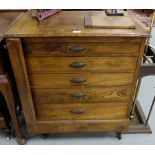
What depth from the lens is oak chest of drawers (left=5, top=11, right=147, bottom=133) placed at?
2.73 ft

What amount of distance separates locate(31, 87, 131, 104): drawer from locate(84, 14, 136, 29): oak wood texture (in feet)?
1.10

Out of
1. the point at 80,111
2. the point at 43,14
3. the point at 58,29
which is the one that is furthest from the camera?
the point at 80,111

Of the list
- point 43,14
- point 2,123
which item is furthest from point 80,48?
point 2,123

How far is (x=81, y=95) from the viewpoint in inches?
40.8

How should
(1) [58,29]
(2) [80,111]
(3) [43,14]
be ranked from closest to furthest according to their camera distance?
(1) [58,29] → (3) [43,14] → (2) [80,111]

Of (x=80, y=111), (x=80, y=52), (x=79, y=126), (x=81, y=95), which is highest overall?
(x=80, y=52)

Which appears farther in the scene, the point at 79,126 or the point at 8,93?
the point at 79,126

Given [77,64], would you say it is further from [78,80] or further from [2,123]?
[2,123]

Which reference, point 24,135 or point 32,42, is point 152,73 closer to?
point 32,42

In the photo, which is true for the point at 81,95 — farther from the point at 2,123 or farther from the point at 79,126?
the point at 2,123

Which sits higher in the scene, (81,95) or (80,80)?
(80,80)

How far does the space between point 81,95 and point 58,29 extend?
0.38m

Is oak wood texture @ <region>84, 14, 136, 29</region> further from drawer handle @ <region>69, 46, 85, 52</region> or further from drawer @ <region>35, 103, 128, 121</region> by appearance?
drawer @ <region>35, 103, 128, 121</region>
